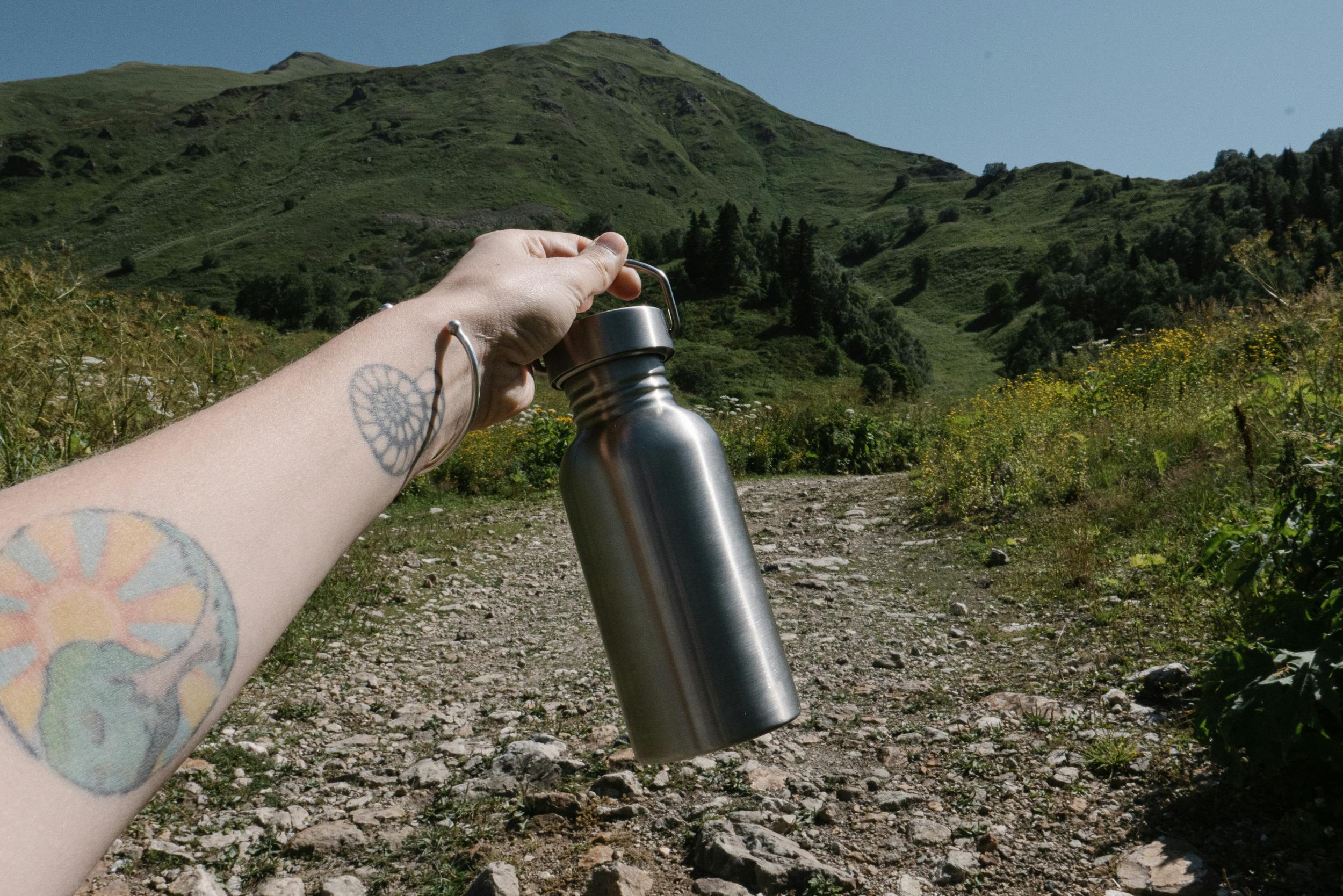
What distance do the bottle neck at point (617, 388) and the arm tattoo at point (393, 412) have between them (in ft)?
0.74

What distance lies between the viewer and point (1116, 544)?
548cm

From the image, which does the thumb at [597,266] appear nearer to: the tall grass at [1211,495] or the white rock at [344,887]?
the white rock at [344,887]

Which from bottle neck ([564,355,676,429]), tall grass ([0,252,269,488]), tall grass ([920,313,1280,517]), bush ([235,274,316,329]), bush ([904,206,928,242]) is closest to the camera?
bottle neck ([564,355,676,429])

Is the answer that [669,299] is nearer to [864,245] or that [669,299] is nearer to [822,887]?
[822,887]

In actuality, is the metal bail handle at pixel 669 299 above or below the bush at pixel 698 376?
below

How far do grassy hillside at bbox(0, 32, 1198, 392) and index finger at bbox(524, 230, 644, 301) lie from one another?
1398 inches

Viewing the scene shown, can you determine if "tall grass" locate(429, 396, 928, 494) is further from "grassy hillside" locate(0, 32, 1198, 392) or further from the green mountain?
"grassy hillside" locate(0, 32, 1198, 392)

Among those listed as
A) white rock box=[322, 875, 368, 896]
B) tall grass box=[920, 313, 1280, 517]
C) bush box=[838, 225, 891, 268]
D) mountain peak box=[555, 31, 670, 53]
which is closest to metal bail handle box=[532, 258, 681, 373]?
white rock box=[322, 875, 368, 896]

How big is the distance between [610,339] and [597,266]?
1.25ft

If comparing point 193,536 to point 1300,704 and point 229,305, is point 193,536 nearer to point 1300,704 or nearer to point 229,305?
point 1300,704

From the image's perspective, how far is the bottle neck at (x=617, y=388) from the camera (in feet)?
4.01

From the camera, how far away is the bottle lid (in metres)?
1.20

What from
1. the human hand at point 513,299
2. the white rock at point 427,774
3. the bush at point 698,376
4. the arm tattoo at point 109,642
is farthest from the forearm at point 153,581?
the bush at point 698,376

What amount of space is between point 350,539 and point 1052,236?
9043cm
